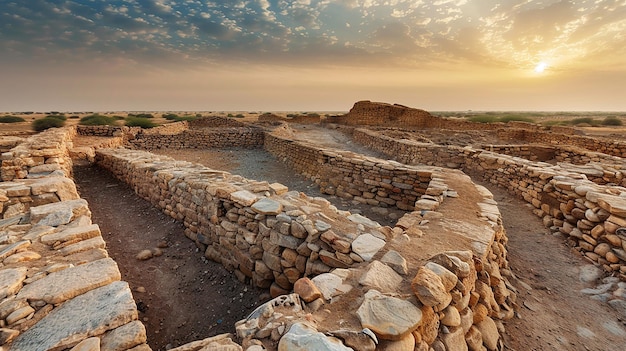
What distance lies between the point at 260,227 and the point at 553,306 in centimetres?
377

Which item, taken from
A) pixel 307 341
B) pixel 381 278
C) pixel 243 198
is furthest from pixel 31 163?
pixel 381 278

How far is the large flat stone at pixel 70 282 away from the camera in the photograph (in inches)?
77.9

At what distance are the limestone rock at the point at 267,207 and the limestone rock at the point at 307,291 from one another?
1513 millimetres

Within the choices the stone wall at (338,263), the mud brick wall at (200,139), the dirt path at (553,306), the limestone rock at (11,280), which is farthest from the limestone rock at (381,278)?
the mud brick wall at (200,139)

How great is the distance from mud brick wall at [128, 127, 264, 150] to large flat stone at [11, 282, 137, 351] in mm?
14474

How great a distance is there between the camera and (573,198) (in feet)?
16.0

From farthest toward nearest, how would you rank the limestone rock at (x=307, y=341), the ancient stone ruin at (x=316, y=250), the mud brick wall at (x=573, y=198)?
the mud brick wall at (x=573, y=198) → the ancient stone ruin at (x=316, y=250) → the limestone rock at (x=307, y=341)

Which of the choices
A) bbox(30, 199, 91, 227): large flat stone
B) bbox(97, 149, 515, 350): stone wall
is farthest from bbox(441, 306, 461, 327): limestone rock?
bbox(30, 199, 91, 227): large flat stone

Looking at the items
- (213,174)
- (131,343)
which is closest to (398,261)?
(131,343)

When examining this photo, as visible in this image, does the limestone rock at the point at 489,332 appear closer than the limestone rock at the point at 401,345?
No

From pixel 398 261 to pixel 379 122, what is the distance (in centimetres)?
2625

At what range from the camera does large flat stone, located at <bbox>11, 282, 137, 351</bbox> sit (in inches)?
65.5

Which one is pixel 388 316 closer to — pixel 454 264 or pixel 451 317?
pixel 451 317

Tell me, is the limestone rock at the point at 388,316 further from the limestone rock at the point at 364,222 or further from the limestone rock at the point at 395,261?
the limestone rock at the point at 364,222
